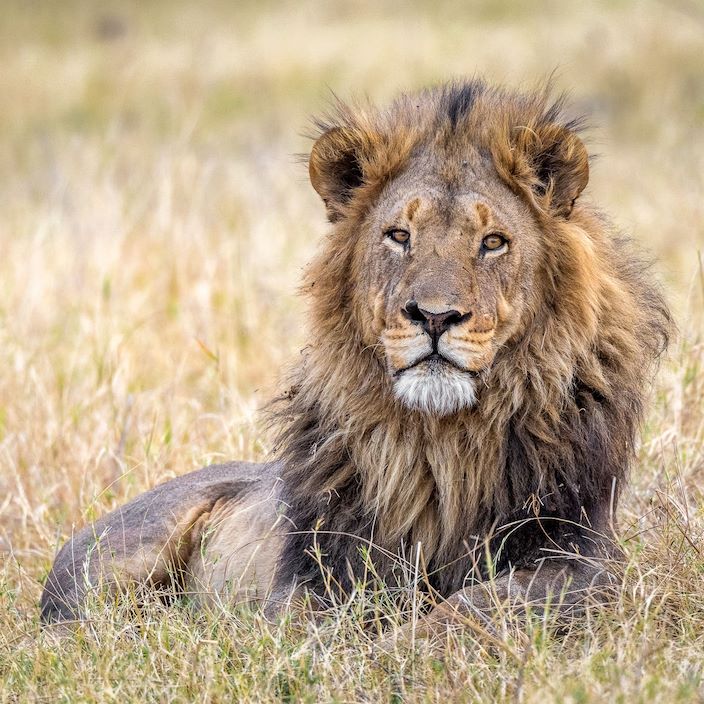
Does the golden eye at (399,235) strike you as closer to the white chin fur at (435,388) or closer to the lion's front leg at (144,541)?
the white chin fur at (435,388)

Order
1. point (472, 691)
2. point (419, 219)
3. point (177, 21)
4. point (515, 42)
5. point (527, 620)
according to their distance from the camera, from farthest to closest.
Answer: point (177, 21) → point (515, 42) → point (419, 219) → point (527, 620) → point (472, 691)

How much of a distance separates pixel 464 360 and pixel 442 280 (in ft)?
0.71

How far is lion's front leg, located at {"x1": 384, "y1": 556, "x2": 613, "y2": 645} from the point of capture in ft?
10.9

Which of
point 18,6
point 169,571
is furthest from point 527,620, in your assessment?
point 18,6

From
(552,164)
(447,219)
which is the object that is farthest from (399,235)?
(552,164)

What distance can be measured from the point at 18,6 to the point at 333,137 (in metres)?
25.2

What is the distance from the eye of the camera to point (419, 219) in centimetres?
354

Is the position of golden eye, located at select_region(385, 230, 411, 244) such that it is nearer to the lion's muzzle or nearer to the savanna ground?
the lion's muzzle

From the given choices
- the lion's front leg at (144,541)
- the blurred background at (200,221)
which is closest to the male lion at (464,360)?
the lion's front leg at (144,541)

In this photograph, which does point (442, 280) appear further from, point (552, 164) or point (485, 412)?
point (552, 164)

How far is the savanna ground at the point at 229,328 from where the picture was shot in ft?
10.6

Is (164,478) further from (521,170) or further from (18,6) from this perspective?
(18,6)

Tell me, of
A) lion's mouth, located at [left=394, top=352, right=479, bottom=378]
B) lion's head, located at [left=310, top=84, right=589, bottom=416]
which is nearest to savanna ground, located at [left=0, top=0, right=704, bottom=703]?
lion's head, located at [left=310, top=84, right=589, bottom=416]

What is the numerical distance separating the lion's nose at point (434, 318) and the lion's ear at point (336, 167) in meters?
0.60
